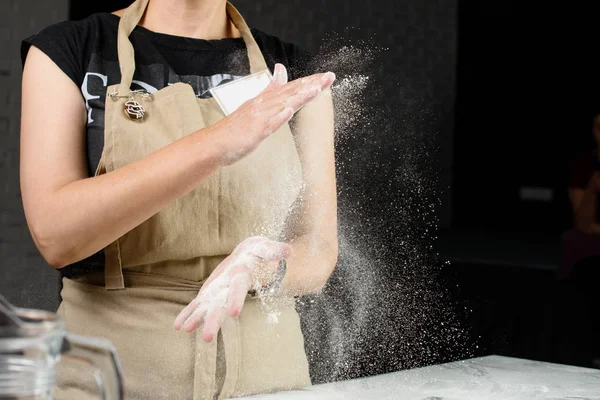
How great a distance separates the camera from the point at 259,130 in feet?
3.31

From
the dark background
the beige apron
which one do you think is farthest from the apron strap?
the dark background

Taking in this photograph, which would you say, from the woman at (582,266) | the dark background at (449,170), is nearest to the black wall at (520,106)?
the dark background at (449,170)

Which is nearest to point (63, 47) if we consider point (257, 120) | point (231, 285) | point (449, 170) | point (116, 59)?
point (116, 59)

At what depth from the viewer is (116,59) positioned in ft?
3.92

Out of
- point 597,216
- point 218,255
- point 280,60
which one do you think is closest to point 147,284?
point 218,255

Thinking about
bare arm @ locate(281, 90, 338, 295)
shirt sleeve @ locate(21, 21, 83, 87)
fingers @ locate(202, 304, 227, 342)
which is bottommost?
fingers @ locate(202, 304, 227, 342)


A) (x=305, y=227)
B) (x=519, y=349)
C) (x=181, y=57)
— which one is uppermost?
(x=181, y=57)

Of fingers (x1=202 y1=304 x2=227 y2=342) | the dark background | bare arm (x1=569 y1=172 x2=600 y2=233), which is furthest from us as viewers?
the dark background

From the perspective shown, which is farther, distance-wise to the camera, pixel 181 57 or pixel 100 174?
pixel 181 57

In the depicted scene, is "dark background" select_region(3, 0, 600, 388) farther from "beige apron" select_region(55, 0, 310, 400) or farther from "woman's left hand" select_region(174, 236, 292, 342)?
"woman's left hand" select_region(174, 236, 292, 342)

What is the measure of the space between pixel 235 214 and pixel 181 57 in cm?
27

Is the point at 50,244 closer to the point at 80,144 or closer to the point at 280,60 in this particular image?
the point at 80,144

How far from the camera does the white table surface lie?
945 millimetres

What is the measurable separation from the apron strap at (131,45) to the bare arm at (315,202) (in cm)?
12
